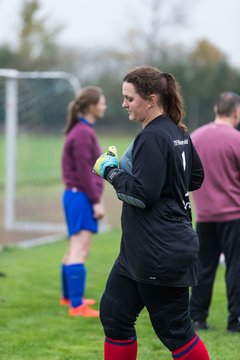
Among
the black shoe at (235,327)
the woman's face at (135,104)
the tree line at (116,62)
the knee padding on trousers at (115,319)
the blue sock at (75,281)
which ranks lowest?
the black shoe at (235,327)

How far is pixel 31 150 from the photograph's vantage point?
16.0 m

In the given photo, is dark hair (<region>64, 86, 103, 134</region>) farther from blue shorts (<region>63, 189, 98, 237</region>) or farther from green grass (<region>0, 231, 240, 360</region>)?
green grass (<region>0, 231, 240, 360</region>)

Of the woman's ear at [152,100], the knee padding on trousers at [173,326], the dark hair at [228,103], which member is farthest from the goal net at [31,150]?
the knee padding on trousers at [173,326]

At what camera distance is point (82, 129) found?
623cm

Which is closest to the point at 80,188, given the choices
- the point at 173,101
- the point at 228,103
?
the point at 228,103

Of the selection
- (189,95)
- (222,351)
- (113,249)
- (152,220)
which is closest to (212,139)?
(222,351)

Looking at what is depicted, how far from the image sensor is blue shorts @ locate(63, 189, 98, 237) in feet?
20.3

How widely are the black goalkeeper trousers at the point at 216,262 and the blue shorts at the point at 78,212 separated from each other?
40.1 inches

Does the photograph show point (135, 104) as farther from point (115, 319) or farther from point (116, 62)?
point (116, 62)

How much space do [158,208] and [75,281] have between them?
2.74 meters

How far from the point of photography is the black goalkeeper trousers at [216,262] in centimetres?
561

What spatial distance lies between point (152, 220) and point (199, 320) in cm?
234

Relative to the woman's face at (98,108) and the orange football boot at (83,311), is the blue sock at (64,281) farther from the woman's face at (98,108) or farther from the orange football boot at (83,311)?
the woman's face at (98,108)

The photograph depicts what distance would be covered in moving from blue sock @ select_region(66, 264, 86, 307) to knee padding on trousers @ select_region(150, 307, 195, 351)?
251 cm
